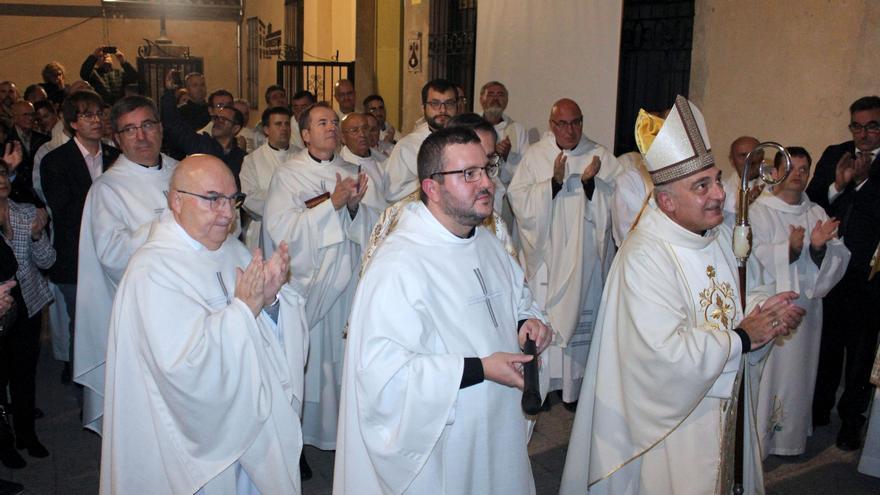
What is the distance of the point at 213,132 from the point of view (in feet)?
27.0

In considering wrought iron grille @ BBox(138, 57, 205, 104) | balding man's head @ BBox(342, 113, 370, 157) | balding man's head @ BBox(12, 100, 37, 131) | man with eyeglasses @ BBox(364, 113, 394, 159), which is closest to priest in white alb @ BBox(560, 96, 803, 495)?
balding man's head @ BBox(342, 113, 370, 157)

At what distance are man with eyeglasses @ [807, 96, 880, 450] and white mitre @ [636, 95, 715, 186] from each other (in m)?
2.80

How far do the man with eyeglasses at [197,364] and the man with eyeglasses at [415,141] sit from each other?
11.3ft

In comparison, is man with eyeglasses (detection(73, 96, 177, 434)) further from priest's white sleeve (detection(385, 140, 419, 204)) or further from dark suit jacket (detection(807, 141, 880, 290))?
dark suit jacket (detection(807, 141, 880, 290))

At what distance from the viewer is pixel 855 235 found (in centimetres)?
613

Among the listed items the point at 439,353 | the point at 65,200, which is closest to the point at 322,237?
the point at 65,200

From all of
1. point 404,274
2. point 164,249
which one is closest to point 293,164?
point 164,249

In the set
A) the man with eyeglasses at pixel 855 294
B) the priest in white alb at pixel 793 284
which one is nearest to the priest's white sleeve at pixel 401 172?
the priest in white alb at pixel 793 284

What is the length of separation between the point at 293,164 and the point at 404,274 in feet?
9.59

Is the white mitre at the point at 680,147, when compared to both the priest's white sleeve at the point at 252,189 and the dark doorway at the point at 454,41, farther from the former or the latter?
the dark doorway at the point at 454,41

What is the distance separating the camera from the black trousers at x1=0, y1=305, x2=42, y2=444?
5293 millimetres

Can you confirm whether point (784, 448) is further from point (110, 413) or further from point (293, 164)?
point (110, 413)

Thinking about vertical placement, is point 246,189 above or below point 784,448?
above

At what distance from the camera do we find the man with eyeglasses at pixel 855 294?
5.98 metres
